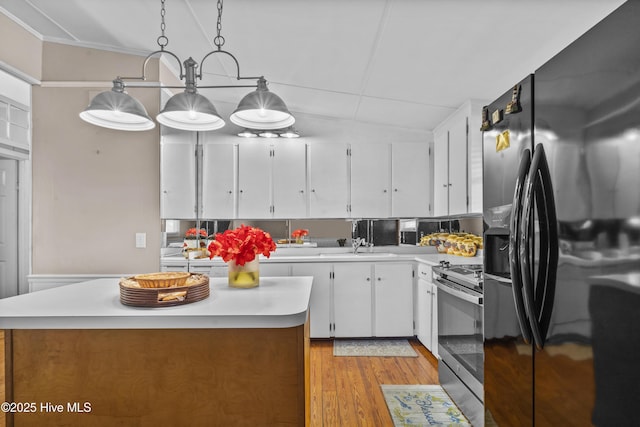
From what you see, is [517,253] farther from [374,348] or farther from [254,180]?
[254,180]

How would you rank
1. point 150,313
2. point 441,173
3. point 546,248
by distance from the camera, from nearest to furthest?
point 546,248
point 150,313
point 441,173

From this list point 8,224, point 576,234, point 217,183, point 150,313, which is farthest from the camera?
point 217,183

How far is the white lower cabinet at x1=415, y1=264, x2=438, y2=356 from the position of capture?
322cm

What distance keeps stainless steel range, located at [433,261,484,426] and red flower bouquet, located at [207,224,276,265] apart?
1.26 m

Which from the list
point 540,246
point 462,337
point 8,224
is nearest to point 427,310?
point 462,337

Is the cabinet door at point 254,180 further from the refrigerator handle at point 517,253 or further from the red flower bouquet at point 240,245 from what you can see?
the refrigerator handle at point 517,253

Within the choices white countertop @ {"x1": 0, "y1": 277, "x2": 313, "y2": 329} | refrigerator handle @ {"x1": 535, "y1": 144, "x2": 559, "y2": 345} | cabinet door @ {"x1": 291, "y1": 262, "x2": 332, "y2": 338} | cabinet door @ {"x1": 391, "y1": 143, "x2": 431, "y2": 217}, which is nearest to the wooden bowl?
white countertop @ {"x1": 0, "y1": 277, "x2": 313, "y2": 329}

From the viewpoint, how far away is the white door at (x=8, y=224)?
307 centimetres

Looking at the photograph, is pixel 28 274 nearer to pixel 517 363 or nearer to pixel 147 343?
pixel 147 343

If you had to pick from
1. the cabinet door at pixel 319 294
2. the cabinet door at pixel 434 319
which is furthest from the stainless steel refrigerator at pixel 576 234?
the cabinet door at pixel 319 294

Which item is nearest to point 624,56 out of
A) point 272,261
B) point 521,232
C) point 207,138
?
point 521,232

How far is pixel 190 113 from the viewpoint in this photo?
1.94 m

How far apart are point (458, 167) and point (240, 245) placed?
2450 mm

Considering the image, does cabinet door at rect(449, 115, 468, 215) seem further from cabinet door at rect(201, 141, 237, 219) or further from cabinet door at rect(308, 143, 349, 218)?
cabinet door at rect(201, 141, 237, 219)
